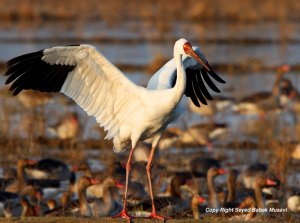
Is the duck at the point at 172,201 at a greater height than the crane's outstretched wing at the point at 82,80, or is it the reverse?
the crane's outstretched wing at the point at 82,80

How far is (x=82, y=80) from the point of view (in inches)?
351

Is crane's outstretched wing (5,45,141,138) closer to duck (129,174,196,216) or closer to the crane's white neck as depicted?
the crane's white neck

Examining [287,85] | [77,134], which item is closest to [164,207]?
[77,134]

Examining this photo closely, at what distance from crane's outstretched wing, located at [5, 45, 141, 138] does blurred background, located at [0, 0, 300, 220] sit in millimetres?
3451

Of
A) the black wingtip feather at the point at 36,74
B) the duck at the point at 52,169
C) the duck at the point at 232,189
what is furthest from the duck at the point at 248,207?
the duck at the point at 52,169

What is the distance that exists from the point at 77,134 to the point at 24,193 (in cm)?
288

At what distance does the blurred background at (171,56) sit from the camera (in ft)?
46.6

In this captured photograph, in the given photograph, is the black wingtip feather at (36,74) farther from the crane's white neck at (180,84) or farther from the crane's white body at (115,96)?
the crane's white neck at (180,84)

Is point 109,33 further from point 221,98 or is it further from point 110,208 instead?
point 110,208

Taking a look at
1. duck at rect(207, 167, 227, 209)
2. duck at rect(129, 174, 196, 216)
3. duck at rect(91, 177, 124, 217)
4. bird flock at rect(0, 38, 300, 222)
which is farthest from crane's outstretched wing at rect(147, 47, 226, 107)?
duck at rect(91, 177, 124, 217)

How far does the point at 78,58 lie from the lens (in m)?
8.59

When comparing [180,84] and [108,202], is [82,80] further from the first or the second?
[108,202]

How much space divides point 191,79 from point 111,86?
127cm

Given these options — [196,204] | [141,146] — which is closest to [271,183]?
[196,204]
